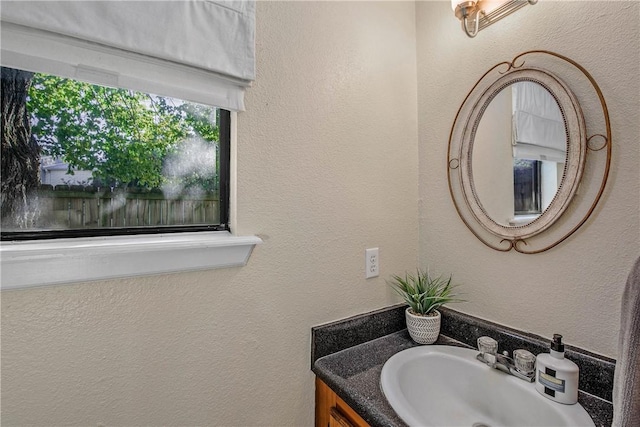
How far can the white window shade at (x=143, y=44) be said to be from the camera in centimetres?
59

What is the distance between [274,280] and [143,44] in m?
0.68

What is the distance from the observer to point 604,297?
763 mm

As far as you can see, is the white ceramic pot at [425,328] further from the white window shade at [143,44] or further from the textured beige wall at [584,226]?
the white window shade at [143,44]

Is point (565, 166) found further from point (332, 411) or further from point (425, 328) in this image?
point (332, 411)

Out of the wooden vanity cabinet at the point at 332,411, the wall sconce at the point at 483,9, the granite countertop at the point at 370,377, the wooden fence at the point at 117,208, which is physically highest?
the wall sconce at the point at 483,9

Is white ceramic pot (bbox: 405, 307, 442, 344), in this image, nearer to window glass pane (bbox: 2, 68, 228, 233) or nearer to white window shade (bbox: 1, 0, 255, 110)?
window glass pane (bbox: 2, 68, 228, 233)

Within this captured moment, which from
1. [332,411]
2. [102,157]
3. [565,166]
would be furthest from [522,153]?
[102,157]

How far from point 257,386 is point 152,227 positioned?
0.54 m

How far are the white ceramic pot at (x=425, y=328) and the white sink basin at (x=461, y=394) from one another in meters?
0.03

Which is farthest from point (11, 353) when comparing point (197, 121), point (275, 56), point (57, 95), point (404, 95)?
point (404, 95)

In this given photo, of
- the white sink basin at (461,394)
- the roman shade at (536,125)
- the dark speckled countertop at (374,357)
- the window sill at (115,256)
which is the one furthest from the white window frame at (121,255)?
the roman shade at (536,125)

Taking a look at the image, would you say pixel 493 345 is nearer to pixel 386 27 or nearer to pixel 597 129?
pixel 597 129

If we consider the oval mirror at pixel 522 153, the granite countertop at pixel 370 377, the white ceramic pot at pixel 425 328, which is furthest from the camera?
the white ceramic pot at pixel 425 328

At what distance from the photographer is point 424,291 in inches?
42.9
